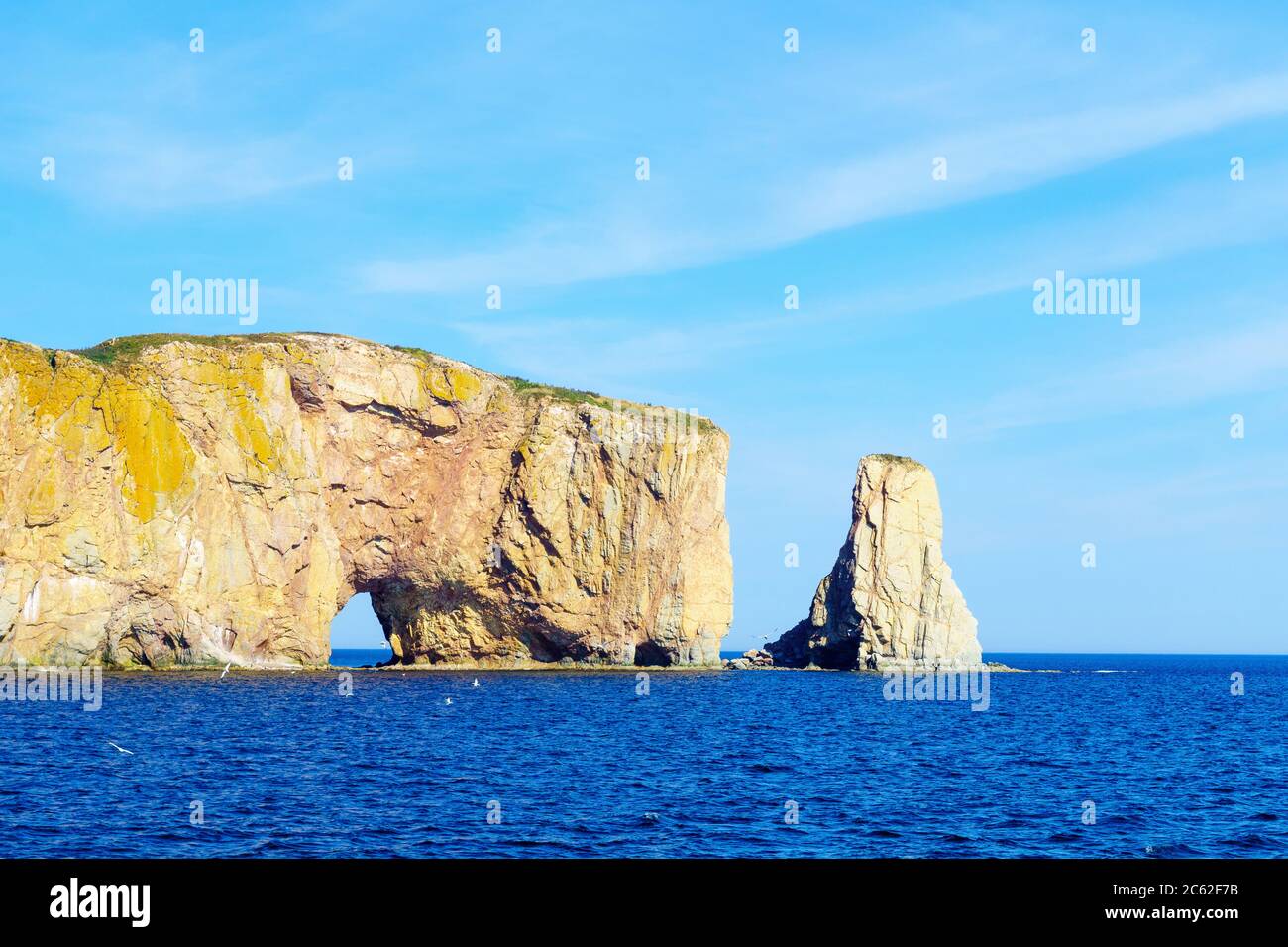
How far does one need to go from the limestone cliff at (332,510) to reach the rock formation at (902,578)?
15895mm

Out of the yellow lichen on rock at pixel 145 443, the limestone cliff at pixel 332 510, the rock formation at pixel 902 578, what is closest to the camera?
the limestone cliff at pixel 332 510

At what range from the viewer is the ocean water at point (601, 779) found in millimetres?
26562

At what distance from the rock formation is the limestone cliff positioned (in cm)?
1589

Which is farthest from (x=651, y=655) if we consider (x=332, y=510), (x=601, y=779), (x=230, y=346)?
(x=601, y=779)

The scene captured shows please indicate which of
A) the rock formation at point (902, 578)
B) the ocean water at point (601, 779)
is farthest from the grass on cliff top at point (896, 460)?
the ocean water at point (601, 779)

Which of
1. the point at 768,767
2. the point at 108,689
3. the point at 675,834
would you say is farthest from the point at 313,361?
the point at 675,834

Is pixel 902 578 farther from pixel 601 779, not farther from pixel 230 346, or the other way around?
pixel 601 779

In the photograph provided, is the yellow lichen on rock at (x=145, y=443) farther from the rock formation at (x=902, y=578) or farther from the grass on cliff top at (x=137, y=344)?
the rock formation at (x=902, y=578)

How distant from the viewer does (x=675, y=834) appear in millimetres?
27453

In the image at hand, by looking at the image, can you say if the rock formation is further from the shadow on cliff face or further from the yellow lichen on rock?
the yellow lichen on rock
